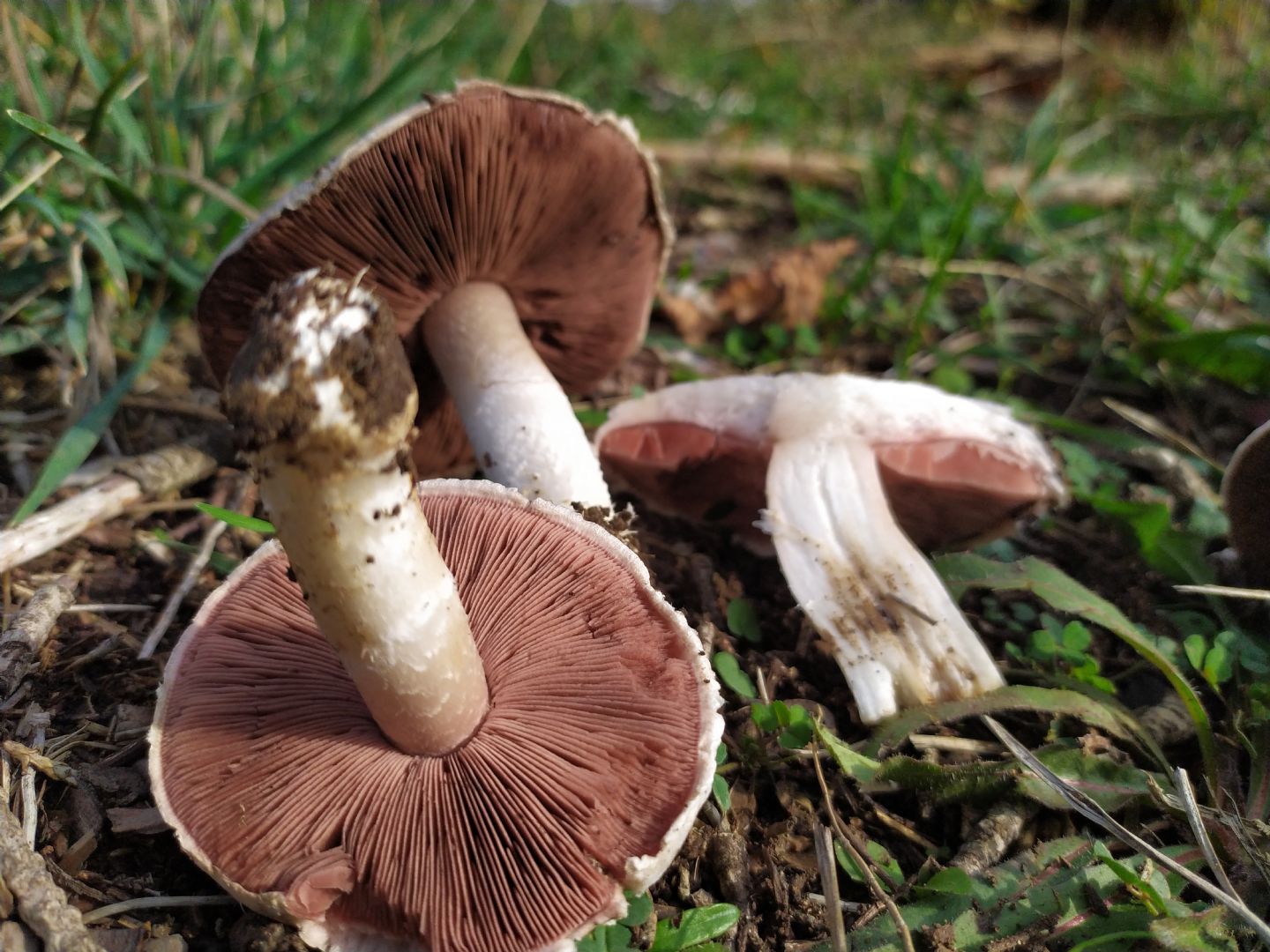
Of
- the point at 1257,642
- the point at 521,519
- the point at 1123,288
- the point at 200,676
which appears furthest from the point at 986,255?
the point at 200,676

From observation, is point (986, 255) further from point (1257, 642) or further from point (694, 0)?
point (694, 0)

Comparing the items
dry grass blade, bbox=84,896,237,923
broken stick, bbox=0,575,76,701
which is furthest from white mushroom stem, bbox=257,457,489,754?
broken stick, bbox=0,575,76,701

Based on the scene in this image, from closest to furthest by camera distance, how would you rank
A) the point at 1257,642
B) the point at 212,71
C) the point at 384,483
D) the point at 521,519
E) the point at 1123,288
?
the point at 384,483 → the point at 521,519 → the point at 1257,642 → the point at 212,71 → the point at 1123,288

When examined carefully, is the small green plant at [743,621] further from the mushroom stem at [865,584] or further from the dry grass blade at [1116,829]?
the dry grass blade at [1116,829]

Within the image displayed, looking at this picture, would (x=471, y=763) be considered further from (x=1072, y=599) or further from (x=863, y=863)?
(x=1072, y=599)

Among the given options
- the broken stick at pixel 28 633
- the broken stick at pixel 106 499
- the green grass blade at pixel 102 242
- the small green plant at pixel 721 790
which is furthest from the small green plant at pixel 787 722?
the green grass blade at pixel 102 242

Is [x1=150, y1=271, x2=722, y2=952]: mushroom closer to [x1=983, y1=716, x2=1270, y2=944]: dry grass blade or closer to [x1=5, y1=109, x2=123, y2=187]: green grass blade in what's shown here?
[x1=983, y1=716, x2=1270, y2=944]: dry grass blade

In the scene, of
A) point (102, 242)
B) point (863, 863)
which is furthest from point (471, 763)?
point (102, 242)

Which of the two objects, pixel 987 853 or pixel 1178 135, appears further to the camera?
pixel 1178 135

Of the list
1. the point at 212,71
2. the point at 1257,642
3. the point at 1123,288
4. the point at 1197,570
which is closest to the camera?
the point at 1257,642
